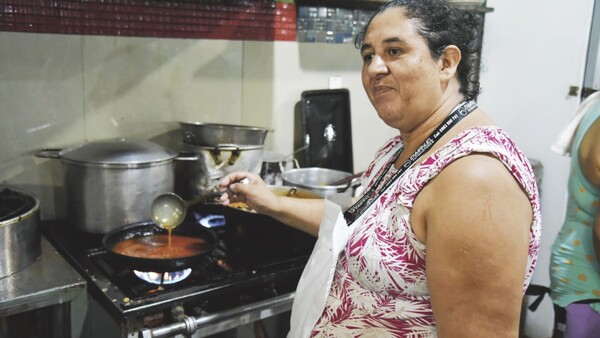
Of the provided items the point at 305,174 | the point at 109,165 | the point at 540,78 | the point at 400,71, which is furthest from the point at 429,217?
the point at 540,78

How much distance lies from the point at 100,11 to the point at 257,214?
0.86 meters

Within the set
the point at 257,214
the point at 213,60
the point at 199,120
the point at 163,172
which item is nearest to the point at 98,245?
the point at 163,172

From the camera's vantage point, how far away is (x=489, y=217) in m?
0.80

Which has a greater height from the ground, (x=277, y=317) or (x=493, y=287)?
(x=493, y=287)

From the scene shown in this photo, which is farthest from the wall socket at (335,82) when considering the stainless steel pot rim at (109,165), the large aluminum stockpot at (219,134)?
the stainless steel pot rim at (109,165)

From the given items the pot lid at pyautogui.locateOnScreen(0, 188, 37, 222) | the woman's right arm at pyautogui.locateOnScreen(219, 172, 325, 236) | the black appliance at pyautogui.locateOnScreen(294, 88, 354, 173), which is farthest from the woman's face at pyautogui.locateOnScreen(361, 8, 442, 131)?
the black appliance at pyautogui.locateOnScreen(294, 88, 354, 173)

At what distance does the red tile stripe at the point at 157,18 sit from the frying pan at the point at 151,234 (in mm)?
681

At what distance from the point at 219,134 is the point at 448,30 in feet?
3.47

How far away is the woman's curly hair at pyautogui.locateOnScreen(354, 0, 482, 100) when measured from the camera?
937 millimetres

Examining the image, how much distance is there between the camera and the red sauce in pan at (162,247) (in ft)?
4.86

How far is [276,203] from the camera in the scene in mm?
1464

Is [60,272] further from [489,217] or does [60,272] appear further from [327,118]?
[327,118]

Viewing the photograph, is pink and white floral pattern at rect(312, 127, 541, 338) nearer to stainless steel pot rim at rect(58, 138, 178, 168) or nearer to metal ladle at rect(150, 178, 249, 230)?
metal ladle at rect(150, 178, 249, 230)

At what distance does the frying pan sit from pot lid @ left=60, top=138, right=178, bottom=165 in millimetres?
194
